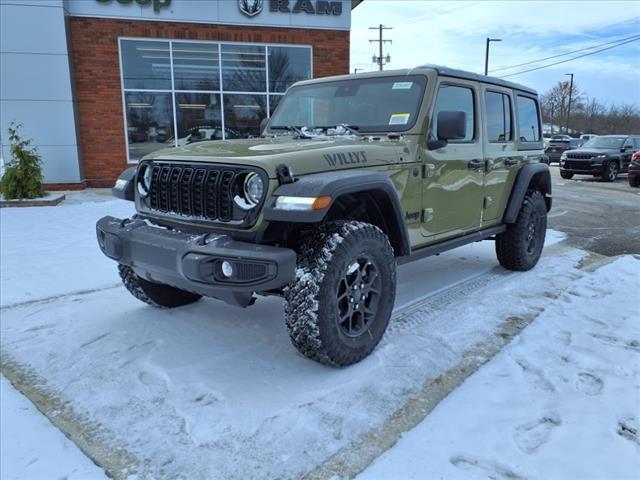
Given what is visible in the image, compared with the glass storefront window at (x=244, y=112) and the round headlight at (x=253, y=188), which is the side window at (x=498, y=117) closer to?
the round headlight at (x=253, y=188)

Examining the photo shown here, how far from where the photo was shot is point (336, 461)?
2.33 metres

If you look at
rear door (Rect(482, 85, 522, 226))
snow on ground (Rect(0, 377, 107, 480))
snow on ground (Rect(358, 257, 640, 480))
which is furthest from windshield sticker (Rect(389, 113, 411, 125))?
snow on ground (Rect(0, 377, 107, 480))

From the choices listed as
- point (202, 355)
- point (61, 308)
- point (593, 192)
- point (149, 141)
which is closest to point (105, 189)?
point (149, 141)

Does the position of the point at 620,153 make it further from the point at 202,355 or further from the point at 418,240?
the point at 202,355

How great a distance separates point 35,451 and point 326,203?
189 centimetres

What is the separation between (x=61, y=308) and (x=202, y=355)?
5.58 feet

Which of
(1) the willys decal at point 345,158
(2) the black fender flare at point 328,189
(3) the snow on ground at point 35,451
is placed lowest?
(3) the snow on ground at point 35,451

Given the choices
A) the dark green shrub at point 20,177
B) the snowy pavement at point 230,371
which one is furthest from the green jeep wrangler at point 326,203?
the dark green shrub at point 20,177

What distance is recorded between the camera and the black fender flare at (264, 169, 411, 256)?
106 inches

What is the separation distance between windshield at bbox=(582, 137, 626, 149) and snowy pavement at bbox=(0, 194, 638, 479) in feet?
51.3

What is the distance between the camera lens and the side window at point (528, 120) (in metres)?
5.50

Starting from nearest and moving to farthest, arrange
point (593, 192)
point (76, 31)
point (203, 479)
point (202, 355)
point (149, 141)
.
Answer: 1. point (203, 479)
2. point (202, 355)
3. point (76, 31)
4. point (149, 141)
5. point (593, 192)

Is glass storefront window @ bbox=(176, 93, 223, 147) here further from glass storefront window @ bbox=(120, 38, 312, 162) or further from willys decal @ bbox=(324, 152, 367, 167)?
willys decal @ bbox=(324, 152, 367, 167)

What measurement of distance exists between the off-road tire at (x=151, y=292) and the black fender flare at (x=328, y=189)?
170 centimetres
